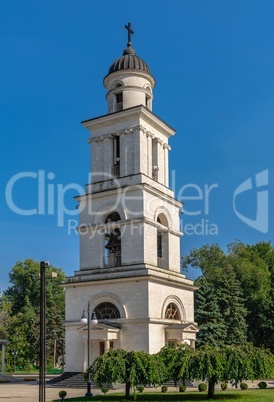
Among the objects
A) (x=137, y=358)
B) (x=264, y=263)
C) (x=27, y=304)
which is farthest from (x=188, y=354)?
(x=27, y=304)

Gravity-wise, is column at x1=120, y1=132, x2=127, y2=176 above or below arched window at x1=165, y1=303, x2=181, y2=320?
above

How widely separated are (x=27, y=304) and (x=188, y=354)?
153 feet

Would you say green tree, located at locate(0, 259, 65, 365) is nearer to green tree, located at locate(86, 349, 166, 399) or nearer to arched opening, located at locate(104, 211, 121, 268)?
arched opening, located at locate(104, 211, 121, 268)

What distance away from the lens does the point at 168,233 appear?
122 feet

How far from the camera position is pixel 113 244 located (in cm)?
3666

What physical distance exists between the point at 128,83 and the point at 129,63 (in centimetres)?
154

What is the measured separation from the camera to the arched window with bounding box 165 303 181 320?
115ft

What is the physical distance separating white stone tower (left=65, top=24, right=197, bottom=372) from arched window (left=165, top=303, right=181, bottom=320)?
2.5 inches

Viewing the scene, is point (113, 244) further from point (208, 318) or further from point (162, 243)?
point (208, 318)

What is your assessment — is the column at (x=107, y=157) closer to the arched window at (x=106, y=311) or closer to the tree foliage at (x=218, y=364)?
the arched window at (x=106, y=311)

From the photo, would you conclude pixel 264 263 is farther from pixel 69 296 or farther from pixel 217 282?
pixel 69 296

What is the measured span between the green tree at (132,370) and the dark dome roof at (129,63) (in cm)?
2229

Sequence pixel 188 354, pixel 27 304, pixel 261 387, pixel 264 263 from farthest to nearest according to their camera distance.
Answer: pixel 27 304, pixel 264 263, pixel 261 387, pixel 188 354

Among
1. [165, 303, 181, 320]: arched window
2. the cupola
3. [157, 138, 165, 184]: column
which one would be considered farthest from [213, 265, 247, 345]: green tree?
the cupola
